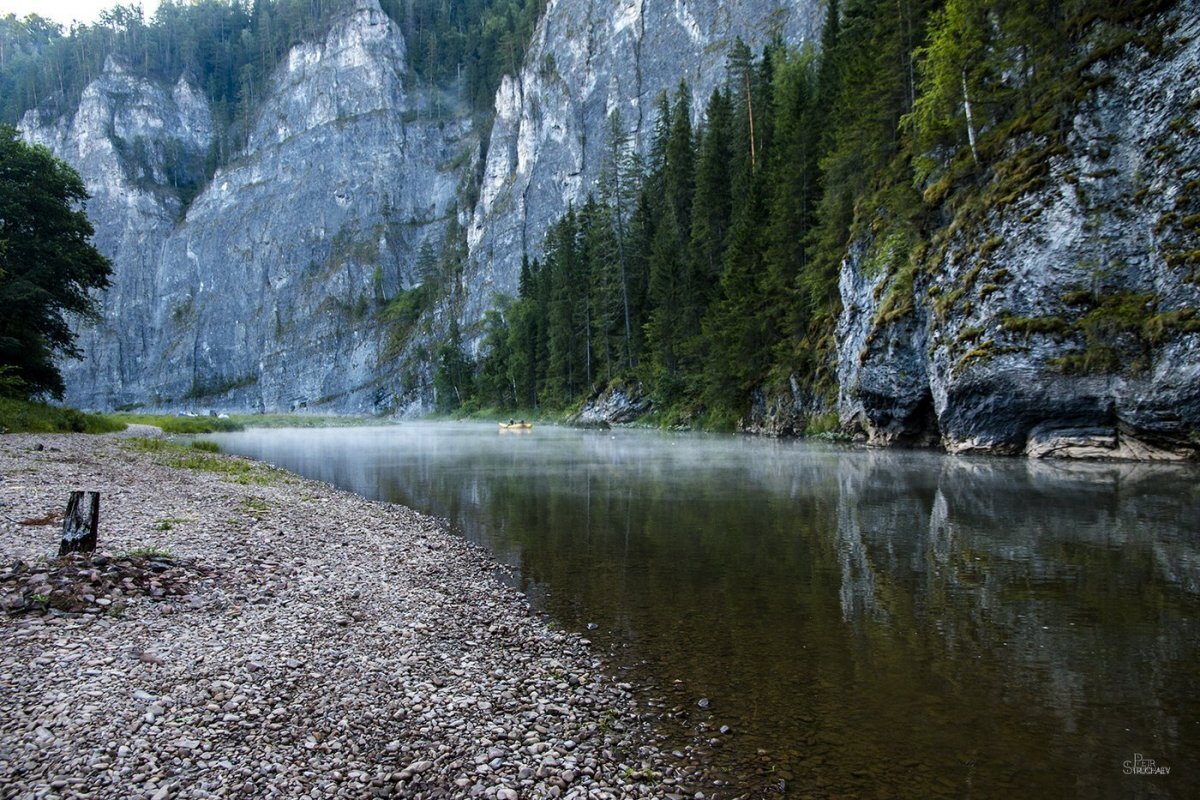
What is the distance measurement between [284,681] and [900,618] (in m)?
7.27

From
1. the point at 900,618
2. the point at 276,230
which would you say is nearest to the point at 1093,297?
the point at 900,618

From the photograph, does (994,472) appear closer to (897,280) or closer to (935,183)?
(897,280)

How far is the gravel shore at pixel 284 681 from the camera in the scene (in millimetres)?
4582

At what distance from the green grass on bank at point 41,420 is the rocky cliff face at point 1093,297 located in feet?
132

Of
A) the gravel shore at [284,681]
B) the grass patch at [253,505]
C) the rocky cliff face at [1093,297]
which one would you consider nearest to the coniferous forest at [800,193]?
the rocky cliff face at [1093,297]

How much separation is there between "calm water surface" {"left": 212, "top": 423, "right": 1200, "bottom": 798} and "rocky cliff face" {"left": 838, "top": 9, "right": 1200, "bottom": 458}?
3.45 m

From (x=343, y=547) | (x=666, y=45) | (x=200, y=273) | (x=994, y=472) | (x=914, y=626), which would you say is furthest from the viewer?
(x=200, y=273)

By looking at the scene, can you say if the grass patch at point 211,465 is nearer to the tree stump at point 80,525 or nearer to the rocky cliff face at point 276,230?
the tree stump at point 80,525

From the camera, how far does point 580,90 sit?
99.2m

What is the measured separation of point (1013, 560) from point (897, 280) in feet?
75.7

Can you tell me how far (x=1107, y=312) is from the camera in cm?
2142

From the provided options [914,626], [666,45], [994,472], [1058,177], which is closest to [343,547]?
[914,626]

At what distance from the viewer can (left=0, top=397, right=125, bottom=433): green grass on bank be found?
27.5 metres

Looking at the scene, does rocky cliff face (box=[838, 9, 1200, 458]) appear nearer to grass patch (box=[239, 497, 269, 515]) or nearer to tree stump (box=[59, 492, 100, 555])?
grass patch (box=[239, 497, 269, 515])
